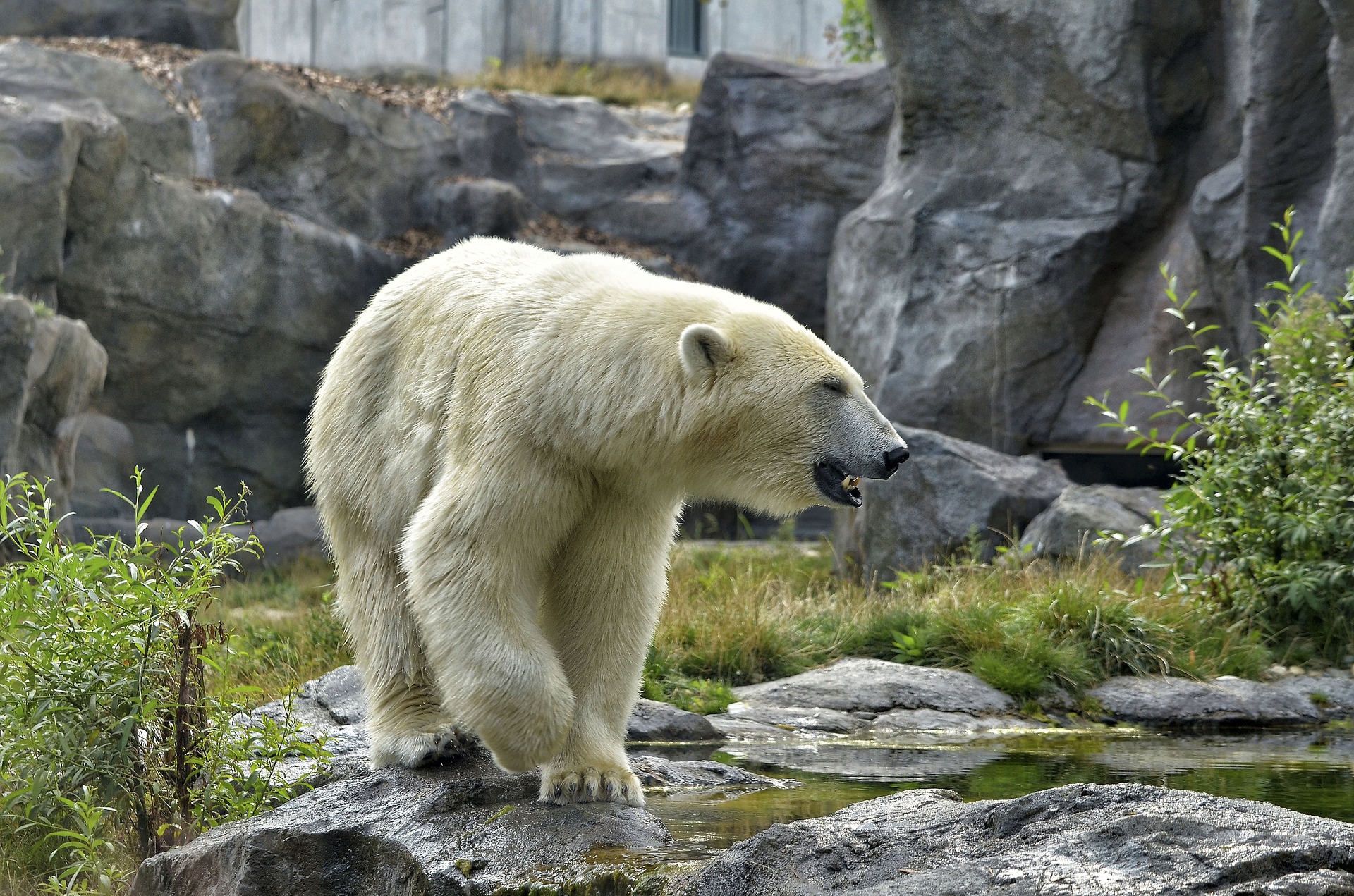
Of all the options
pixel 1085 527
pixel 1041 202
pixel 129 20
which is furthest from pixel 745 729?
pixel 129 20

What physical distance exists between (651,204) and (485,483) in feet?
43.1

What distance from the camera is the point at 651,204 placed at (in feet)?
52.9

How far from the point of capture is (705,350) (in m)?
3.42

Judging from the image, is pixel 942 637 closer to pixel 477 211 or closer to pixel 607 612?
pixel 607 612

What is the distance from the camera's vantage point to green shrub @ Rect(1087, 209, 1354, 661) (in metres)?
6.92

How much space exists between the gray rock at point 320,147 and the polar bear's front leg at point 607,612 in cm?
1126

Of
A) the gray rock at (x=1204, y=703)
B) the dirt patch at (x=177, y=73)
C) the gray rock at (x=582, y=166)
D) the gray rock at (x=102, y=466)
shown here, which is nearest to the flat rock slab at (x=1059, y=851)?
the gray rock at (x=1204, y=703)

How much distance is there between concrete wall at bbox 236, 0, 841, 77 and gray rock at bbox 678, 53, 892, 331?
5.52 m

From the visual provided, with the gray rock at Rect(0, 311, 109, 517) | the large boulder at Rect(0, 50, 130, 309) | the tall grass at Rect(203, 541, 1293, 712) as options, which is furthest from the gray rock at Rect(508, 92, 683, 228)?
the tall grass at Rect(203, 541, 1293, 712)

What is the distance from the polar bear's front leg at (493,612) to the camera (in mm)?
3271

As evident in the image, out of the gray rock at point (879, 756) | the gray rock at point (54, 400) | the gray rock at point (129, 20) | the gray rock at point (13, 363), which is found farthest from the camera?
the gray rock at point (129, 20)

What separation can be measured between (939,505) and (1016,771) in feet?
15.7

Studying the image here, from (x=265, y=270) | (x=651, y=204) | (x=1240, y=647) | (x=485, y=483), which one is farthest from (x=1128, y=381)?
(x=485, y=483)

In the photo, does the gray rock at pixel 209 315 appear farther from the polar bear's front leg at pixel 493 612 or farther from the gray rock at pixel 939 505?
the polar bear's front leg at pixel 493 612
